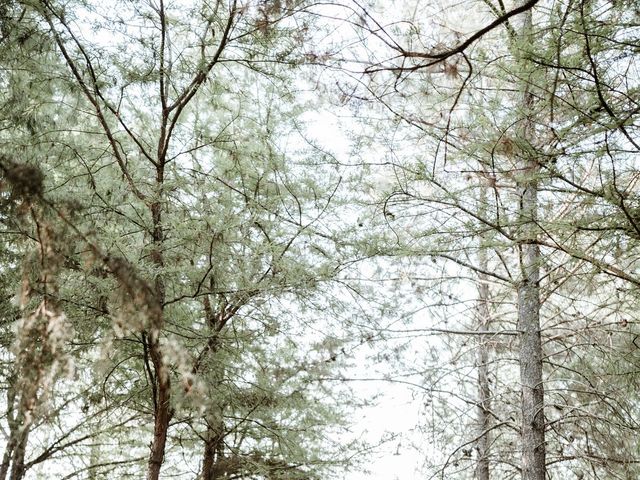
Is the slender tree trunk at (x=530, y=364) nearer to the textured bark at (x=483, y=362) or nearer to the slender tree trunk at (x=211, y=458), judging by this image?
the textured bark at (x=483, y=362)

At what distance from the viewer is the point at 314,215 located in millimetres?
5934

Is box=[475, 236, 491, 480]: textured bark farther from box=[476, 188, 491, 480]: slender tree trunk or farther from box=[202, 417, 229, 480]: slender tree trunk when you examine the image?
box=[202, 417, 229, 480]: slender tree trunk

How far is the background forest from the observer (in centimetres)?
381

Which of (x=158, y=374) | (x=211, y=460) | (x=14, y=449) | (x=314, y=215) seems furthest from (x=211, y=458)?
(x=314, y=215)

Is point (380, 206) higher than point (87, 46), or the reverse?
point (87, 46)

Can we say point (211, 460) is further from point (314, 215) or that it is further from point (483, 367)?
point (483, 367)

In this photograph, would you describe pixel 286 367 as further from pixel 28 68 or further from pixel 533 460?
pixel 28 68

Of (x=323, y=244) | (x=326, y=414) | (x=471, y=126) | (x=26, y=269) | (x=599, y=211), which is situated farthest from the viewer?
(x=326, y=414)

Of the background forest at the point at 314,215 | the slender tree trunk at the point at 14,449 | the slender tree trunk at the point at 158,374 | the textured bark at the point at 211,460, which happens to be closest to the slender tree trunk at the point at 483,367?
the background forest at the point at 314,215

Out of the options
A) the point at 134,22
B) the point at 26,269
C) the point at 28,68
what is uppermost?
the point at 134,22

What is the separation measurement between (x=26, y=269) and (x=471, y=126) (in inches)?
136

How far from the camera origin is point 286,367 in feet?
22.8

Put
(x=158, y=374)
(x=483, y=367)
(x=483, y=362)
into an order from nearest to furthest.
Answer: (x=158, y=374)
(x=483, y=362)
(x=483, y=367)

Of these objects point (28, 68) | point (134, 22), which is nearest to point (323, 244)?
point (134, 22)
